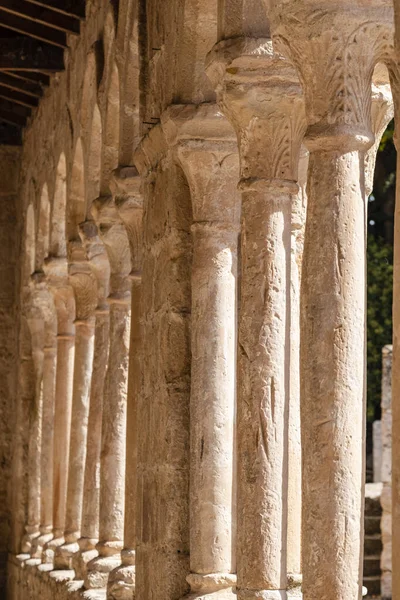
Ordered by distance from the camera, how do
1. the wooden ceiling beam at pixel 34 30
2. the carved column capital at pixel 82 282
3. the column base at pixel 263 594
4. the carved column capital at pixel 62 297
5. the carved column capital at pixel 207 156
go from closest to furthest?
1. the column base at pixel 263 594
2. the carved column capital at pixel 207 156
3. the wooden ceiling beam at pixel 34 30
4. the carved column capital at pixel 82 282
5. the carved column capital at pixel 62 297

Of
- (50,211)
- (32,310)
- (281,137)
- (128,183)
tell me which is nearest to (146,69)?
(128,183)

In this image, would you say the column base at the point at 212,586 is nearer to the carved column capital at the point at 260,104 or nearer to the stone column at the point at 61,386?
the carved column capital at the point at 260,104

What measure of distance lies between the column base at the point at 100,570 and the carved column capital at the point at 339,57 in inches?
199

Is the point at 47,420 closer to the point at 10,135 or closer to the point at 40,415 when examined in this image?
the point at 40,415

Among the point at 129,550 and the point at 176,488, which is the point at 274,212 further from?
the point at 129,550

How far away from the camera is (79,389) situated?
12047 mm

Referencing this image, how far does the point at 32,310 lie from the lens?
14461mm

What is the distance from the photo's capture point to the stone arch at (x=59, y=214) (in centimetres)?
1280

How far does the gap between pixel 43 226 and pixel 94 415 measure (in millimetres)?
3494

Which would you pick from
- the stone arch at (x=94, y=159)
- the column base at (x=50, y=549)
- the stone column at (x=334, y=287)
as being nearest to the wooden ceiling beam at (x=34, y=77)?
the stone arch at (x=94, y=159)

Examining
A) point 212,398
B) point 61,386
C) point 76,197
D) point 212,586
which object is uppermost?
point 76,197

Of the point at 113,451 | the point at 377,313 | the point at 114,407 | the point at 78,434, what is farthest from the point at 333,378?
the point at 377,313

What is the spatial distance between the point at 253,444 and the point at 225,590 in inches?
41.8

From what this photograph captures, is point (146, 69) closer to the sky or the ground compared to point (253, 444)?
closer to the sky
